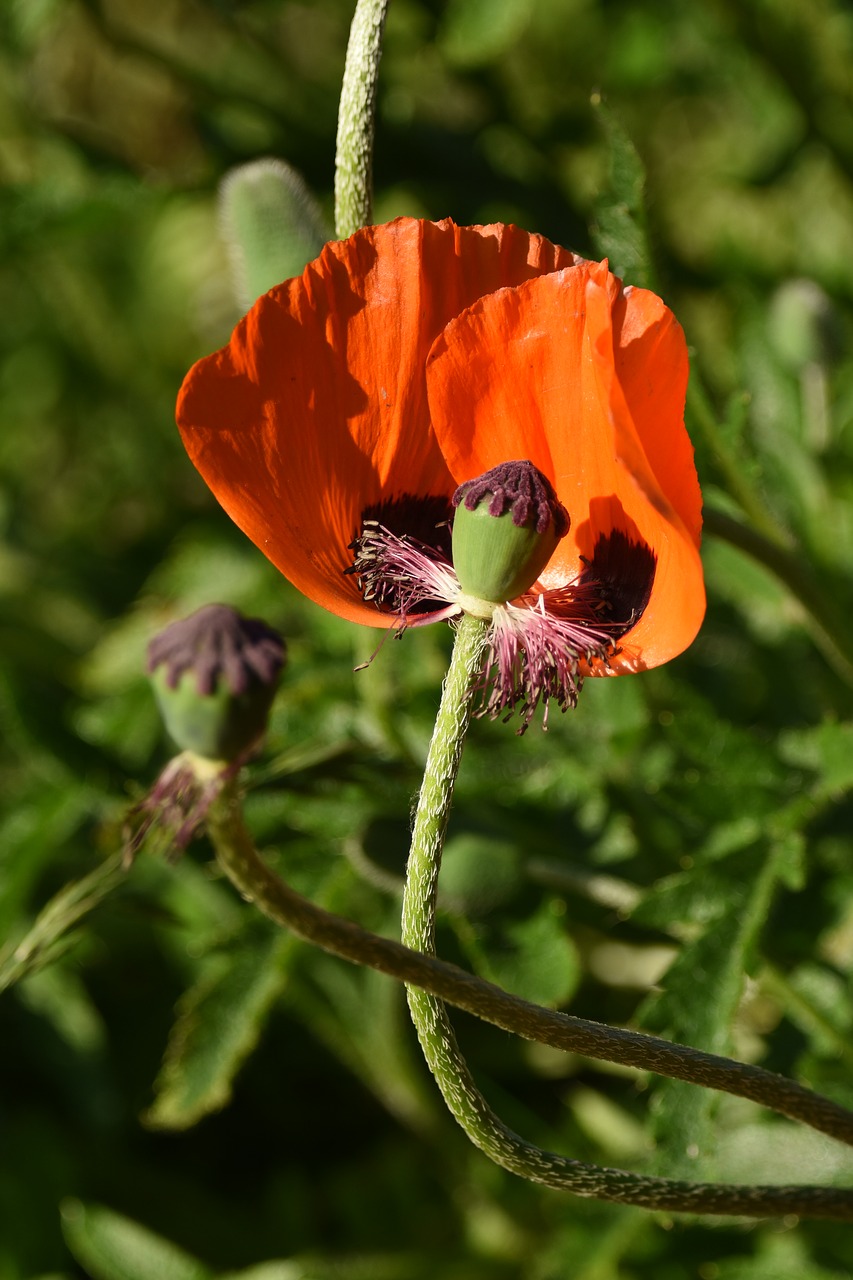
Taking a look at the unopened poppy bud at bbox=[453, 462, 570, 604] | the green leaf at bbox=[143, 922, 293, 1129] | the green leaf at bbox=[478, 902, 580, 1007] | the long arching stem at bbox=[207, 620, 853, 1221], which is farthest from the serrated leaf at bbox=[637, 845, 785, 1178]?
the unopened poppy bud at bbox=[453, 462, 570, 604]

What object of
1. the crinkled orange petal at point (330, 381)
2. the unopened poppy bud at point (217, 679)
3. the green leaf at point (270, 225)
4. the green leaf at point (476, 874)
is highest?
the green leaf at point (270, 225)

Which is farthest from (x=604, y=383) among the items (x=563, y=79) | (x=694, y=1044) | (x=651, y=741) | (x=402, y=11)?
(x=563, y=79)

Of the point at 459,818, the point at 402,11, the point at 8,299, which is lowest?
the point at 459,818

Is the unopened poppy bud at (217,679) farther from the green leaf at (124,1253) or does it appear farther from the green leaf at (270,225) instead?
the green leaf at (124,1253)

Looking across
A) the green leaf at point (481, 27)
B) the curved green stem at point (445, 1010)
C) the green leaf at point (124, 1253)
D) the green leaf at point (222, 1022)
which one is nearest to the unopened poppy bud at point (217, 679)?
the curved green stem at point (445, 1010)

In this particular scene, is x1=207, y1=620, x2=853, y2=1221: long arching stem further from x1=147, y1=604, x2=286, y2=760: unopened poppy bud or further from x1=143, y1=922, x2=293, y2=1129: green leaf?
x1=143, y1=922, x2=293, y2=1129: green leaf

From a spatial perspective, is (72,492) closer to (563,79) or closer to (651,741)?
(563,79)
